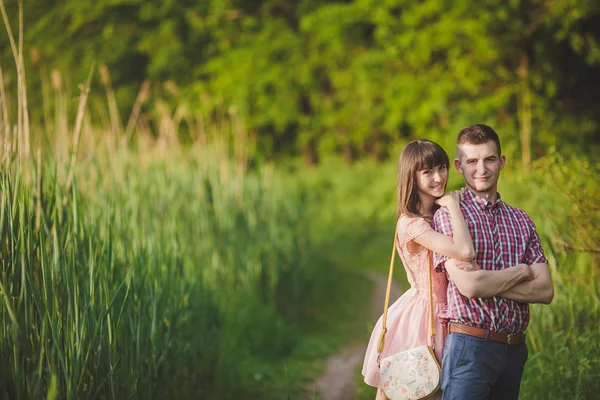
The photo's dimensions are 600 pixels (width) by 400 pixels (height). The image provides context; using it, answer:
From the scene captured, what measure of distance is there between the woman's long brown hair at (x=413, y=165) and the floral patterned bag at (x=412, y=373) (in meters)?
0.21

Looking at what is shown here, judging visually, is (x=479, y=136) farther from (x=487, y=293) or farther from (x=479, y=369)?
(x=479, y=369)

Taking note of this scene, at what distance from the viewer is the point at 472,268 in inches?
85.2

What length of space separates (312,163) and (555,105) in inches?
286

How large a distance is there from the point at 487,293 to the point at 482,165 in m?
0.43

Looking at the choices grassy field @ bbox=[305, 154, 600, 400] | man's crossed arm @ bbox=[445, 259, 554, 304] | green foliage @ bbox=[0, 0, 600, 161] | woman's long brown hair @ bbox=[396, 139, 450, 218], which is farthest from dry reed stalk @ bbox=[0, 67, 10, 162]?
green foliage @ bbox=[0, 0, 600, 161]

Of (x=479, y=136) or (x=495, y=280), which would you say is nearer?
(x=495, y=280)

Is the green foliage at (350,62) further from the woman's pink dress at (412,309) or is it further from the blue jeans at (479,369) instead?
the blue jeans at (479,369)

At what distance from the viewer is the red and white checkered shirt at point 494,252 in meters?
2.18

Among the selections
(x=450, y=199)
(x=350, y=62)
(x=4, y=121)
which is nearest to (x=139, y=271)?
(x=4, y=121)

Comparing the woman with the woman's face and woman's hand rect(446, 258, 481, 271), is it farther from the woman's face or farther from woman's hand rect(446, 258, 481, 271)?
woman's hand rect(446, 258, 481, 271)

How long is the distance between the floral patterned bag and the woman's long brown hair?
210mm

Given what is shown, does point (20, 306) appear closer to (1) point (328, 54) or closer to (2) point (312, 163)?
(1) point (328, 54)

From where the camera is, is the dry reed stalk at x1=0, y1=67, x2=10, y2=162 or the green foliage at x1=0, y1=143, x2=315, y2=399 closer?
the green foliage at x1=0, y1=143, x2=315, y2=399

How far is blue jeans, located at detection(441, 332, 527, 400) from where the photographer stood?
2135 mm
